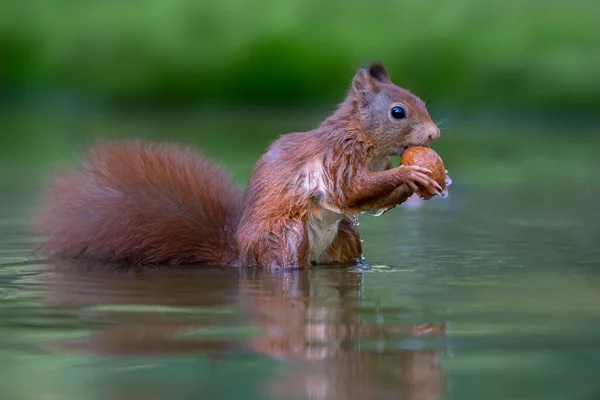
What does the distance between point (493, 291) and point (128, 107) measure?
992cm

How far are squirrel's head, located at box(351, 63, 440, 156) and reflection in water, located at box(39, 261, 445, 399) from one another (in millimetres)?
567

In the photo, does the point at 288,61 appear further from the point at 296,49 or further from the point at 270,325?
the point at 270,325

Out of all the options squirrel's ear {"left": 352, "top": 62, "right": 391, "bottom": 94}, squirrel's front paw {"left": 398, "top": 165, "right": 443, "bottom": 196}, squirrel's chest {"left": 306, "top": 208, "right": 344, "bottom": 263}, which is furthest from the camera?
squirrel's ear {"left": 352, "top": 62, "right": 391, "bottom": 94}

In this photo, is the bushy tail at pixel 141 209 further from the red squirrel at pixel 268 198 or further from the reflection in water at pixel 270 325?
the reflection in water at pixel 270 325

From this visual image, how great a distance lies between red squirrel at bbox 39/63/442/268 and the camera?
549 centimetres

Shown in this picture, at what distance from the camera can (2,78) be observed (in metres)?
14.3

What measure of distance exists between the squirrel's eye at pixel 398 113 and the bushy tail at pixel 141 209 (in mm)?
760

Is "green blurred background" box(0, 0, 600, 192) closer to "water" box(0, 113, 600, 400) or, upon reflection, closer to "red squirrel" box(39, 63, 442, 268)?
"red squirrel" box(39, 63, 442, 268)

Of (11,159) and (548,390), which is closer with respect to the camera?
(548,390)

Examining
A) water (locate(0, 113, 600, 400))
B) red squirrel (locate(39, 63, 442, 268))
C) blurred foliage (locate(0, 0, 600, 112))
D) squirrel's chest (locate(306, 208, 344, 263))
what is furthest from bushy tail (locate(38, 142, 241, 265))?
blurred foliage (locate(0, 0, 600, 112))

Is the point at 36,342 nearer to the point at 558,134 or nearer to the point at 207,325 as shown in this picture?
the point at 207,325

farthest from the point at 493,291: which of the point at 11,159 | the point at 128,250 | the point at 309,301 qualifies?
the point at 11,159

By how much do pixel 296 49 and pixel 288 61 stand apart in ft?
0.49

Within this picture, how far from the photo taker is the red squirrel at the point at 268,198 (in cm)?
549
